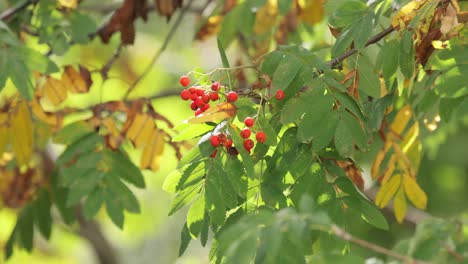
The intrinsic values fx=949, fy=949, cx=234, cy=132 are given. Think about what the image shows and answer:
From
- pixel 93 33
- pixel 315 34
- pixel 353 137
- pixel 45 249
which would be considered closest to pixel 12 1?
pixel 93 33

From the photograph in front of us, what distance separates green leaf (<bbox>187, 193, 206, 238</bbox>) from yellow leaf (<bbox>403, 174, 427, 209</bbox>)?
2.79 ft

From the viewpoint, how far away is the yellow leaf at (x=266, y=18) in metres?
4.05

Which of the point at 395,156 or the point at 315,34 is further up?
the point at 315,34

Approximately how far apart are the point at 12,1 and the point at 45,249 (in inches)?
151

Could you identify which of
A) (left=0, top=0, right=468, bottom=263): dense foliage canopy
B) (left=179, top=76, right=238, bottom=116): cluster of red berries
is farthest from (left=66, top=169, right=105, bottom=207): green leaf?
(left=179, top=76, right=238, bottom=116): cluster of red berries

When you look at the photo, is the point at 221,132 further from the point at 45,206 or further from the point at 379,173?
the point at 45,206

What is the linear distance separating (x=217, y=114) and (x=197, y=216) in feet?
0.89

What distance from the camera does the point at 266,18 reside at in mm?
4062

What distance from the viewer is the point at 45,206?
387 cm

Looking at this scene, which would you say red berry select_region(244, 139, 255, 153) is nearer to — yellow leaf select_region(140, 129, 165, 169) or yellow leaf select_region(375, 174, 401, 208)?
yellow leaf select_region(375, 174, 401, 208)

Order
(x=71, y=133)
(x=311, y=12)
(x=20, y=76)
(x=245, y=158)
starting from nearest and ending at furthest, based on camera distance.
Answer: (x=245, y=158) → (x=20, y=76) → (x=71, y=133) → (x=311, y=12)

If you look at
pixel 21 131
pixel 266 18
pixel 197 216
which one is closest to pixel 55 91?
pixel 21 131

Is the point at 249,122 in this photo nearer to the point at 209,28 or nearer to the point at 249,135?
the point at 249,135

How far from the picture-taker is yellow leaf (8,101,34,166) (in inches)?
128
